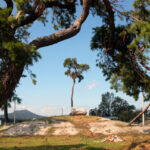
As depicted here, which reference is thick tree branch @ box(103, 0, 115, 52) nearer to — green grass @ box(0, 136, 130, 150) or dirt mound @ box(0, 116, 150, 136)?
green grass @ box(0, 136, 130, 150)

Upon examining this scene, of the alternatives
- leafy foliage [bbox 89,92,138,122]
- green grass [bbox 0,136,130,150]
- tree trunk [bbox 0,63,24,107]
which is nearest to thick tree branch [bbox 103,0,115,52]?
tree trunk [bbox 0,63,24,107]

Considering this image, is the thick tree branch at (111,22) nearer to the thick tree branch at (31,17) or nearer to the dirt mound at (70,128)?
the thick tree branch at (31,17)

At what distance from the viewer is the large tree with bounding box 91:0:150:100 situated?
22.9ft

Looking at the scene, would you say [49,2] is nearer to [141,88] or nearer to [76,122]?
[141,88]

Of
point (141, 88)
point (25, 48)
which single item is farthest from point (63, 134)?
point (25, 48)

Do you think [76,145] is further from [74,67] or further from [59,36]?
[74,67]

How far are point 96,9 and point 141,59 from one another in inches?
99.1

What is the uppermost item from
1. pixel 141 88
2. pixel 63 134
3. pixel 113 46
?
pixel 113 46

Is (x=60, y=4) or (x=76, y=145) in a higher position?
(x=60, y=4)

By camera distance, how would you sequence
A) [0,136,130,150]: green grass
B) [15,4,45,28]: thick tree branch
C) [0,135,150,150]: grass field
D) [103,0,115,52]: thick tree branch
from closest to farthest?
[15,4,45,28]: thick tree branch < [103,0,115,52]: thick tree branch < [0,135,150,150]: grass field < [0,136,130,150]: green grass

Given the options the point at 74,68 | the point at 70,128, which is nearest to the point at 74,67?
the point at 74,68

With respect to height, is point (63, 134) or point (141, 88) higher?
point (141, 88)

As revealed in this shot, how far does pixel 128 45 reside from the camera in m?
6.86

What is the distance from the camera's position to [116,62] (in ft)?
27.6
